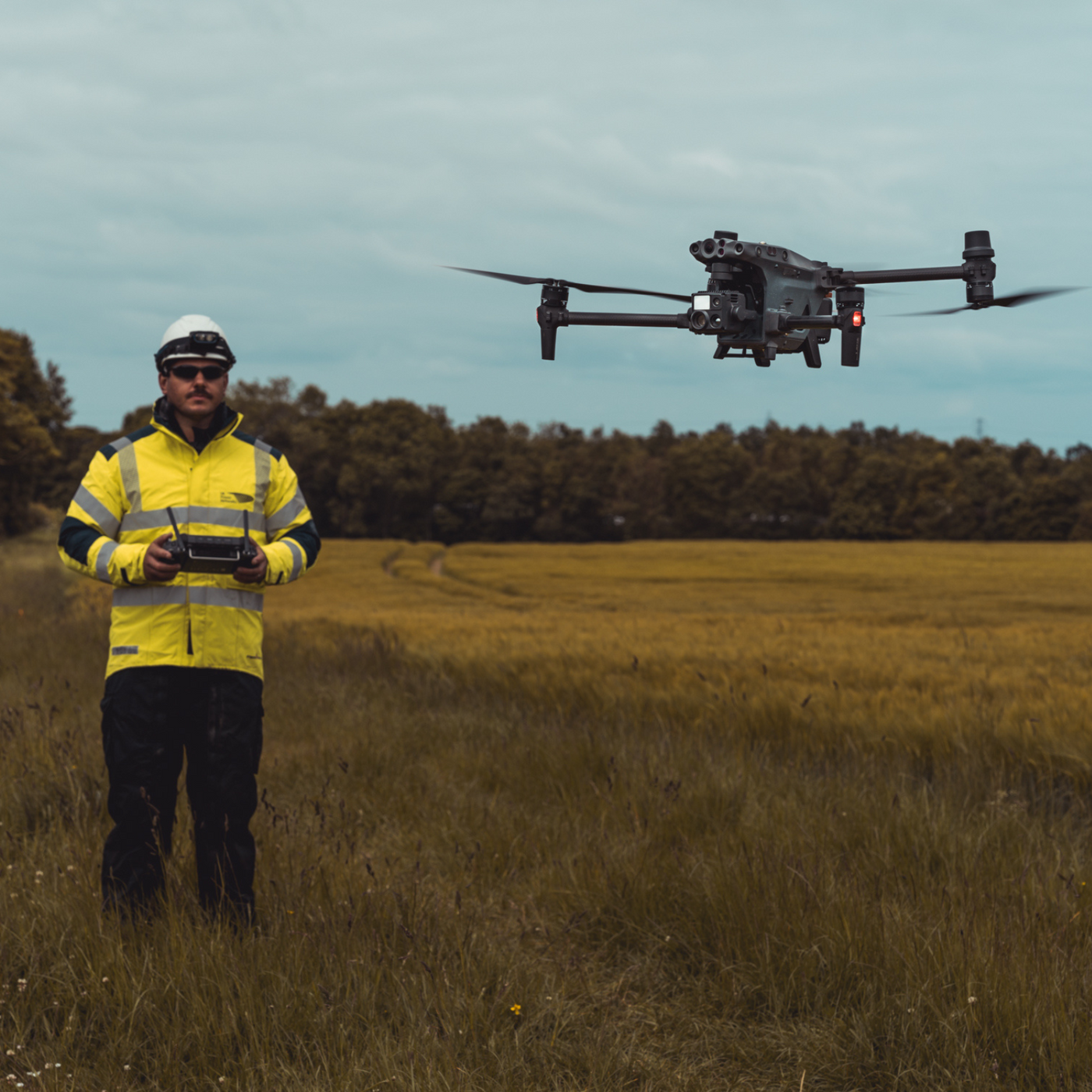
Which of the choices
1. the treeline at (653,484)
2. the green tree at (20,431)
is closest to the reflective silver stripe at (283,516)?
the green tree at (20,431)

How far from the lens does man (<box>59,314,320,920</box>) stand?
4070mm

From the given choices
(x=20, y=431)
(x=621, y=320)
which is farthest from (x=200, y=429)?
(x=20, y=431)

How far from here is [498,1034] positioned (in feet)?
10.5

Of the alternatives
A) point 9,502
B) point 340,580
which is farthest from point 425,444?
point 340,580

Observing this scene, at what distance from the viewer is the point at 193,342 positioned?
4078mm

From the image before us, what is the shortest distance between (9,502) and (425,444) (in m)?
43.4

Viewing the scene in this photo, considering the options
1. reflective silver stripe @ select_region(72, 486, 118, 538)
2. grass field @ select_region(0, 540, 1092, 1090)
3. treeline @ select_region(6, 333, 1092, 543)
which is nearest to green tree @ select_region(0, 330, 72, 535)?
treeline @ select_region(6, 333, 1092, 543)

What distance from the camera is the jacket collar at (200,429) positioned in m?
4.20

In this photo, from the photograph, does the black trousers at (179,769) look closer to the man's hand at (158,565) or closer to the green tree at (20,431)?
the man's hand at (158,565)

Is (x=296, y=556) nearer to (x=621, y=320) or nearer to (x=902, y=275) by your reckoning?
(x=621, y=320)

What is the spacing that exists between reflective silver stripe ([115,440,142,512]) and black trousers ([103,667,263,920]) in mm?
699

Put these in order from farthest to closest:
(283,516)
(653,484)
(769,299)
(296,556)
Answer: (653,484)
(283,516)
(296,556)
(769,299)

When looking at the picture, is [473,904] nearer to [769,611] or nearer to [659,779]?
[659,779]

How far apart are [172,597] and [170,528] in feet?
0.95
